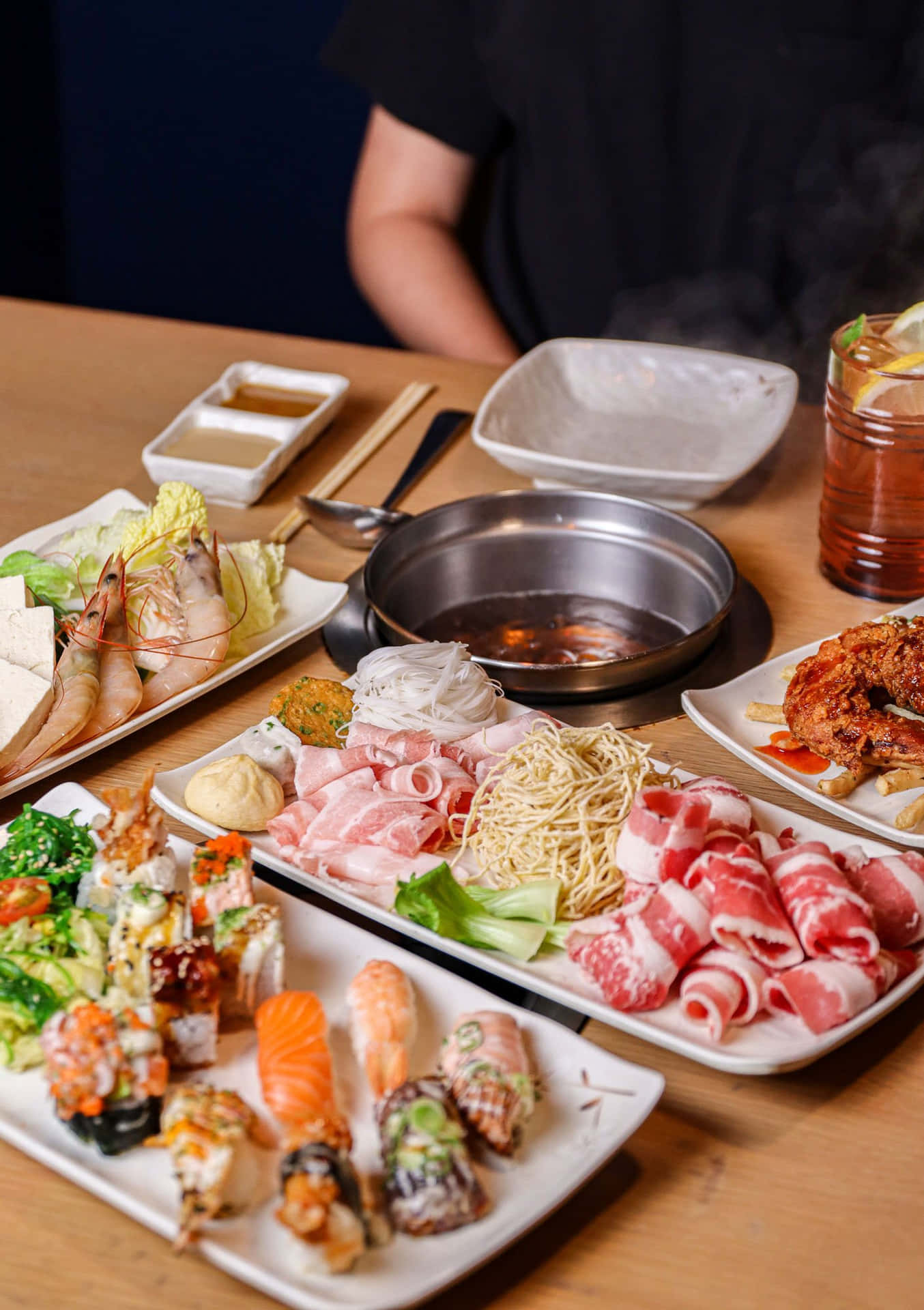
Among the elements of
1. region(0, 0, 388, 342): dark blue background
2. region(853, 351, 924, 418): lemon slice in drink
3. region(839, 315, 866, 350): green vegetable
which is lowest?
region(0, 0, 388, 342): dark blue background

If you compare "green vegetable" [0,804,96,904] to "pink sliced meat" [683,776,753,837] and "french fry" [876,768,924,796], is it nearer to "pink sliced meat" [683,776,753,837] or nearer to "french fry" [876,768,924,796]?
"pink sliced meat" [683,776,753,837]

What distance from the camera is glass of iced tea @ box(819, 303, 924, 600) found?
1741 mm

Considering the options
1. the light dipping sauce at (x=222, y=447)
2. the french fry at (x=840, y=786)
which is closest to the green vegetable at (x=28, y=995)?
the french fry at (x=840, y=786)

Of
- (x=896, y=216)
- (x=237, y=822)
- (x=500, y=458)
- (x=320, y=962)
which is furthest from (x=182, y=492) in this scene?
(x=896, y=216)

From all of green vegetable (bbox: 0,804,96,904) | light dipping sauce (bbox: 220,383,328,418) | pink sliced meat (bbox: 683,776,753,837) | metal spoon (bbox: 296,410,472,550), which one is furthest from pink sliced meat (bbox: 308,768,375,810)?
A: light dipping sauce (bbox: 220,383,328,418)

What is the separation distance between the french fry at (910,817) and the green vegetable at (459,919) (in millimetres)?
463

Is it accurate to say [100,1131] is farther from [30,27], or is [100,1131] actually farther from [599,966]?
[30,27]

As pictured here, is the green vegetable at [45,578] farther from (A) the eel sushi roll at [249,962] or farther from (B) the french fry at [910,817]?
(B) the french fry at [910,817]

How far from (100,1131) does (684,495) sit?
1.48m

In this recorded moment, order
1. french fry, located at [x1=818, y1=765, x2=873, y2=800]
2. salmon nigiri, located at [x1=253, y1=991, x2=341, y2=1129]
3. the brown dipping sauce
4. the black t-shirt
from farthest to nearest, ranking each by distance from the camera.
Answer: the black t-shirt, the brown dipping sauce, french fry, located at [x1=818, y1=765, x2=873, y2=800], salmon nigiri, located at [x1=253, y1=991, x2=341, y2=1129]

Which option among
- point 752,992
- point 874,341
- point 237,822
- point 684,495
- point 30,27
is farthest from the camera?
point 30,27

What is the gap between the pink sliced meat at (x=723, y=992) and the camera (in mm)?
1135

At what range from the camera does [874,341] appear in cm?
180

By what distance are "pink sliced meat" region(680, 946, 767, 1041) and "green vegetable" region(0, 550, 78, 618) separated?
1.12m
